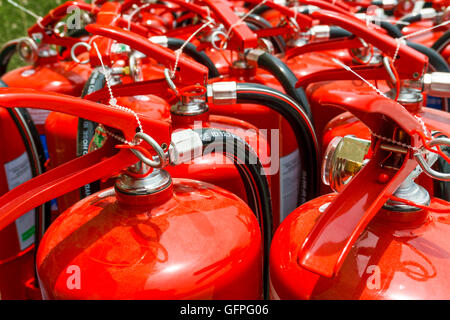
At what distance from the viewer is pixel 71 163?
0.41 meters

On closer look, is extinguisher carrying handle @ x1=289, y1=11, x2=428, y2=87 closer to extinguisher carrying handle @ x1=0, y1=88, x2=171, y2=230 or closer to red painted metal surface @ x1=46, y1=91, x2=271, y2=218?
red painted metal surface @ x1=46, y1=91, x2=271, y2=218

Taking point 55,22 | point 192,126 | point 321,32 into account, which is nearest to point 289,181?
point 192,126

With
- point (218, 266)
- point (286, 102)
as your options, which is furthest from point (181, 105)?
point (218, 266)

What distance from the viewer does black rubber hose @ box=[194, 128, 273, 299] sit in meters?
0.47

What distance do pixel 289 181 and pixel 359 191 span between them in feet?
1.25

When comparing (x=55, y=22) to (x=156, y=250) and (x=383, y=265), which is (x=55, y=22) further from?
(x=383, y=265)

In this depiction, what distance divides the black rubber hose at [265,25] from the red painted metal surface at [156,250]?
0.82m

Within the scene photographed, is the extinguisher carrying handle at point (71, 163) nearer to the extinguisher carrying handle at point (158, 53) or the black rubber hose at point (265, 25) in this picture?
the extinguisher carrying handle at point (158, 53)

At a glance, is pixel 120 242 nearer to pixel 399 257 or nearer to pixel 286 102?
pixel 399 257

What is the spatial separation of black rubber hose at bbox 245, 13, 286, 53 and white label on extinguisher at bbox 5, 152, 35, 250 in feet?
2.22

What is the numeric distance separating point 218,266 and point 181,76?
0.29 m

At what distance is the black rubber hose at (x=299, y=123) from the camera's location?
614mm

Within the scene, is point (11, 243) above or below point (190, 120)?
below

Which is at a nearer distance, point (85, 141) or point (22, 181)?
point (85, 141)
